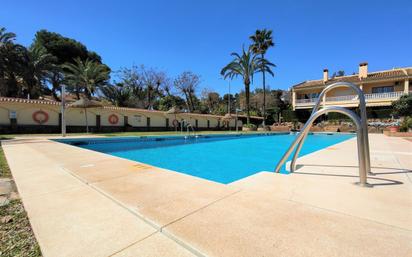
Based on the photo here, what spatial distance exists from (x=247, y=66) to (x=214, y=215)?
24.4 m

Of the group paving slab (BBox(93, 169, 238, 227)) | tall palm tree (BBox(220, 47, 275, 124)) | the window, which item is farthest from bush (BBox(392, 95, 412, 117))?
paving slab (BBox(93, 169, 238, 227))

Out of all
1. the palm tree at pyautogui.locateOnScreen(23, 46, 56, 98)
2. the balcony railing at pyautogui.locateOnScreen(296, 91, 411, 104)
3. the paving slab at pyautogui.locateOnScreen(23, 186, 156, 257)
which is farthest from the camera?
the balcony railing at pyautogui.locateOnScreen(296, 91, 411, 104)

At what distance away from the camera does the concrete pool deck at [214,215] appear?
1.59 m

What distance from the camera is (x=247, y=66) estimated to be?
2458cm

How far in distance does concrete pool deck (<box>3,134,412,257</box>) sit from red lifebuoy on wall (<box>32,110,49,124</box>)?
52.8 feet

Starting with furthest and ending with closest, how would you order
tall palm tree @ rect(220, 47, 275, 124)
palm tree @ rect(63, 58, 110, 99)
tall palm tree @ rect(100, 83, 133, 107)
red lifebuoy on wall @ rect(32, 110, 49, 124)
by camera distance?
tall palm tree @ rect(100, 83, 133, 107), palm tree @ rect(63, 58, 110, 99), tall palm tree @ rect(220, 47, 275, 124), red lifebuoy on wall @ rect(32, 110, 49, 124)

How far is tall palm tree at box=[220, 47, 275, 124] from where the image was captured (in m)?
24.6

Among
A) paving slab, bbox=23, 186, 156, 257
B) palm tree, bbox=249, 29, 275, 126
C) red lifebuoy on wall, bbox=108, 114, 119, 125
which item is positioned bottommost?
paving slab, bbox=23, 186, 156, 257

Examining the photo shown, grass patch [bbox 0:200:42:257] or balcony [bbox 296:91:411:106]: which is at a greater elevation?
balcony [bbox 296:91:411:106]

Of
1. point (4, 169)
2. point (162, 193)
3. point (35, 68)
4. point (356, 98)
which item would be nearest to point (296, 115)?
point (356, 98)

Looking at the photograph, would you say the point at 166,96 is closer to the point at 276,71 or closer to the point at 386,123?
A: the point at 276,71

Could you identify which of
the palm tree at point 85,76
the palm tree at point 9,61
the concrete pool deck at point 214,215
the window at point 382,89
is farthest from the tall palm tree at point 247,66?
the palm tree at point 9,61

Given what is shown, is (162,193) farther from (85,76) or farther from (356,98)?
(356,98)

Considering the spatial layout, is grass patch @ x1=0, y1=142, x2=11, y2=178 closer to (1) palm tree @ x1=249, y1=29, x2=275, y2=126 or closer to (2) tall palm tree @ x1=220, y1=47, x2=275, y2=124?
(2) tall palm tree @ x1=220, y1=47, x2=275, y2=124
